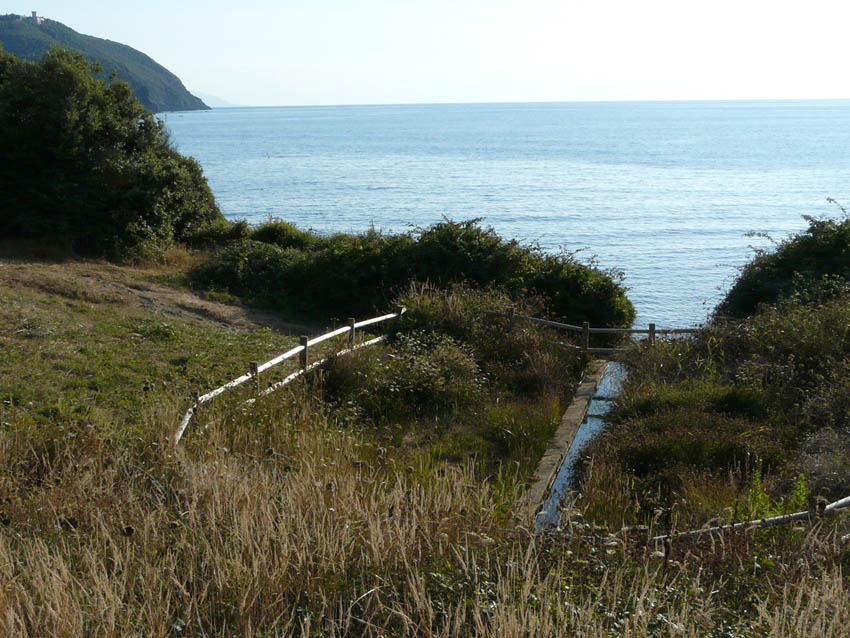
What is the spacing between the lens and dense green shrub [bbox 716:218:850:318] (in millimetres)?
16203

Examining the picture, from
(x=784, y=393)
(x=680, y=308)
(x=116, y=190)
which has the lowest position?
(x=680, y=308)

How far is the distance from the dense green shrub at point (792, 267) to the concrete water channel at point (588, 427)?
450 cm

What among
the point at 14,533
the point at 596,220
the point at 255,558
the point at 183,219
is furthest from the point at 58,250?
the point at 596,220

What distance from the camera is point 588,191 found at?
70688 mm

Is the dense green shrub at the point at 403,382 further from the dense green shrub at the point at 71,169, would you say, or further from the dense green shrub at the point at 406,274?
the dense green shrub at the point at 71,169

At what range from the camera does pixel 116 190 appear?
70.8 feet

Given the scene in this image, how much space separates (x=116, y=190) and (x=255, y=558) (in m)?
19.1

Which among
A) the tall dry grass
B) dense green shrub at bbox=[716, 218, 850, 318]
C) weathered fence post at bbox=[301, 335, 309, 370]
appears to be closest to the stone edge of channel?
the tall dry grass

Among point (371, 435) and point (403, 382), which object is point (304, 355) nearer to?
point (403, 382)

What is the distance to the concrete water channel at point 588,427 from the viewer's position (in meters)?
8.16

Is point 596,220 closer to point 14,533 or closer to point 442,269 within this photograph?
point 442,269

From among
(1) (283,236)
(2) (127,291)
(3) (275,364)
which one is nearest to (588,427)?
(3) (275,364)

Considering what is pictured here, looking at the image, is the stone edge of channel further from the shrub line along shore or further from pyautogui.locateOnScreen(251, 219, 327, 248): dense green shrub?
pyautogui.locateOnScreen(251, 219, 327, 248): dense green shrub

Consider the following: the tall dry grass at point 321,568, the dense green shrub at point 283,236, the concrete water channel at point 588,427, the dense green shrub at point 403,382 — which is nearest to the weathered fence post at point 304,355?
the dense green shrub at point 403,382
